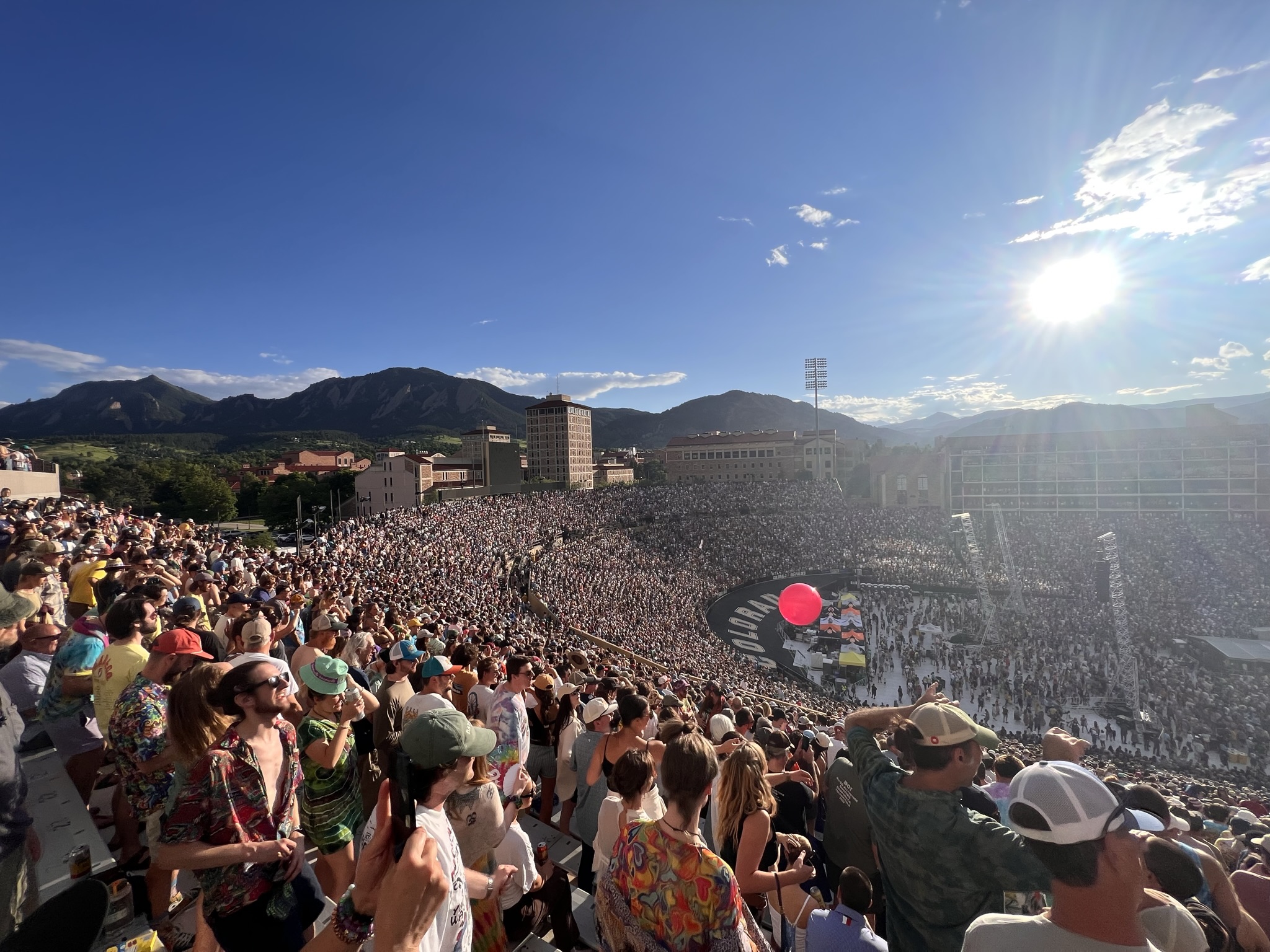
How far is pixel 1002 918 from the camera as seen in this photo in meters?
1.67

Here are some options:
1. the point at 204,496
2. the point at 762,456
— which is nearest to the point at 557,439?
the point at 762,456

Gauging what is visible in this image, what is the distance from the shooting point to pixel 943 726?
214 centimetres

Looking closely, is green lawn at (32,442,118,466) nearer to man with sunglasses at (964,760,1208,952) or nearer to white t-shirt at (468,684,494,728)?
white t-shirt at (468,684,494,728)

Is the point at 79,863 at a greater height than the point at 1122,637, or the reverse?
the point at 79,863

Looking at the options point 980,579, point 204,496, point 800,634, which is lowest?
point 800,634

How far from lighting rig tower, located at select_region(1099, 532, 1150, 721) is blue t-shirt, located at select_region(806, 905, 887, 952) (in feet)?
75.2

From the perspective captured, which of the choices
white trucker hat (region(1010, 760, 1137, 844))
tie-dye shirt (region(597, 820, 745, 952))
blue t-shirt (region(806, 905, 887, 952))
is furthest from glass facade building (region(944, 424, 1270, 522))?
tie-dye shirt (region(597, 820, 745, 952))

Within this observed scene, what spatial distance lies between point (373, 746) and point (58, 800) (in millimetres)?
1893

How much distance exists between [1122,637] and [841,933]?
30.4m

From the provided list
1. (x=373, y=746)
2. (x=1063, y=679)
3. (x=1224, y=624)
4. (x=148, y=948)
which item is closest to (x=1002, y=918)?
(x=148, y=948)

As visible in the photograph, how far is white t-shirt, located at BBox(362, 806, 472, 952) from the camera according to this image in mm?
1728

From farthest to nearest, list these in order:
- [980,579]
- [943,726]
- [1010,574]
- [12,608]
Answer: [980,579] < [1010,574] < [12,608] < [943,726]

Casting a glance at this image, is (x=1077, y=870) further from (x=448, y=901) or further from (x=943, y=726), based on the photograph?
(x=448, y=901)

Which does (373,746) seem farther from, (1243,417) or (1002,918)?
(1243,417)
